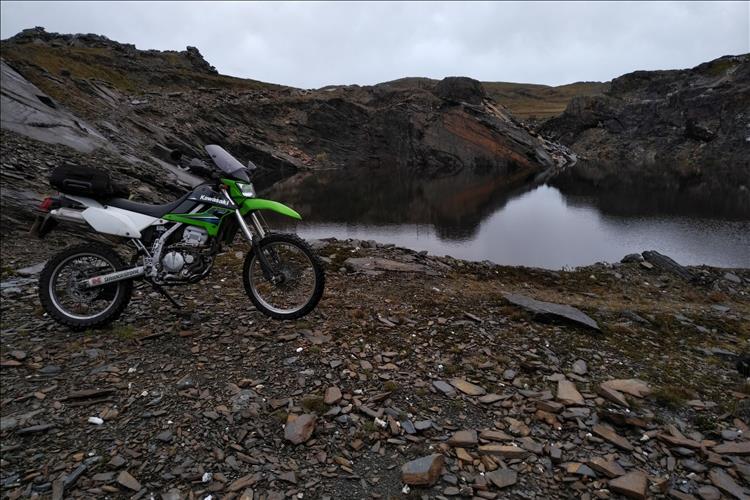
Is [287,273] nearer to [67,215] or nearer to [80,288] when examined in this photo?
[80,288]

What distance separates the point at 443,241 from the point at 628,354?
16.1 meters

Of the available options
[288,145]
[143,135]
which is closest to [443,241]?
[143,135]

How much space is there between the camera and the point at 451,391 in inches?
196

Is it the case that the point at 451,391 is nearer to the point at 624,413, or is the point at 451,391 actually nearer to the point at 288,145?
the point at 624,413

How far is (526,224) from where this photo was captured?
2773 centimetres

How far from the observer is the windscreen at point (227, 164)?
612cm

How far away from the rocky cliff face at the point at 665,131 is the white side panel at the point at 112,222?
46333mm

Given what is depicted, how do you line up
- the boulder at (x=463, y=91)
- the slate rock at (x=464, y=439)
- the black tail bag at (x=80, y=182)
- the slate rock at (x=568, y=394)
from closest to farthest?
the slate rock at (x=464, y=439)
the slate rock at (x=568, y=394)
the black tail bag at (x=80, y=182)
the boulder at (x=463, y=91)

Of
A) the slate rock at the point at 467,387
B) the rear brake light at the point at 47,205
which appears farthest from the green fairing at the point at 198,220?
the slate rock at the point at 467,387

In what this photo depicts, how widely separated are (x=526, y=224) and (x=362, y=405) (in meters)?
25.0

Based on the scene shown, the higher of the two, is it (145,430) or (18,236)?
(18,236)

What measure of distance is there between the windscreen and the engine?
85cm

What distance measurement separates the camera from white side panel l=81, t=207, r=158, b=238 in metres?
6.16

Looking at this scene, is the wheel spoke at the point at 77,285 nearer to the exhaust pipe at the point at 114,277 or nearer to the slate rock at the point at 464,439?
the exhaust pipe at the point at 114,277
